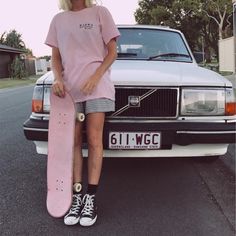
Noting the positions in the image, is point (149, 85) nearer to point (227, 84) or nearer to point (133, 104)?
point (133, 104)

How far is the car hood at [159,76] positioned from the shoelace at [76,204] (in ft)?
3.19

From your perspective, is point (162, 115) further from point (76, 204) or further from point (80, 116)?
point (76, 204)

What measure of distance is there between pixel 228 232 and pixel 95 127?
119cm

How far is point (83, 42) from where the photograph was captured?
3.20 metres

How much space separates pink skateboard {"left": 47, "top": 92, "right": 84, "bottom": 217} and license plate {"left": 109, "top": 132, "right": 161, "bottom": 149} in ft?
1.44

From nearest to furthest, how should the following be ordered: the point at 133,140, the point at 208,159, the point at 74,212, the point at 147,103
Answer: the point at 74,212 → the point at 133,140 → the point at 147,103 → the point at 208,159

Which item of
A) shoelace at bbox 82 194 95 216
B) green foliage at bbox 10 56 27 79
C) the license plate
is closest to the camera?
shoelace at bbox 82 194 95 216

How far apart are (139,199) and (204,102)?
3.25ft

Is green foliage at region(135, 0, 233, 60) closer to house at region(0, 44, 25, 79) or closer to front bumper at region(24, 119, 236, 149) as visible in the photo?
house at region(0, 44, 25, 79)

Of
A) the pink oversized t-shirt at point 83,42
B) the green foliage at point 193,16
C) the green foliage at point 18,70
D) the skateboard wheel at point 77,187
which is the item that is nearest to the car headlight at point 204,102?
the pink oversized t-shirt at point 83,42

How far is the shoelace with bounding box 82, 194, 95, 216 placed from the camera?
330 cm

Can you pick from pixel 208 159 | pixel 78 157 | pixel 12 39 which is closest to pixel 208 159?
pixel 208 159

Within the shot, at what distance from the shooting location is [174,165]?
5.01 meters

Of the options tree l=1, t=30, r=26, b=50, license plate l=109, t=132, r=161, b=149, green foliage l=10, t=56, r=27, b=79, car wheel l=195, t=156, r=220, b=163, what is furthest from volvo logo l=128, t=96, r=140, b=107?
tree l=1, t=30, r=26, b=50
